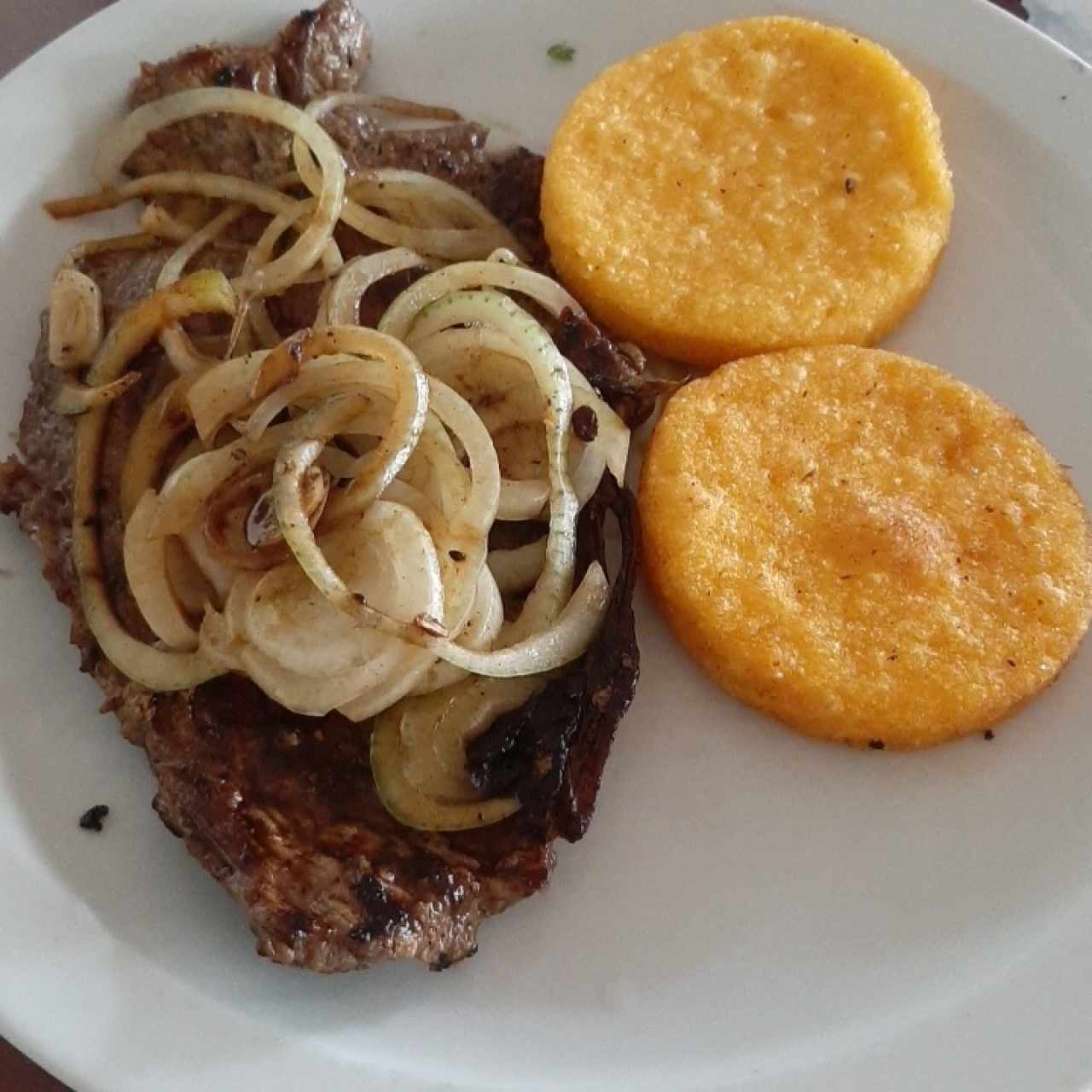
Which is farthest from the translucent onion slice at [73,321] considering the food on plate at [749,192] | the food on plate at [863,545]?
the food on plate at [863,545]

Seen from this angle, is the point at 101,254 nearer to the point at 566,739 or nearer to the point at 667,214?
the point at 667,214

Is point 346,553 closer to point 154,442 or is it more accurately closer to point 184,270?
point 154,442

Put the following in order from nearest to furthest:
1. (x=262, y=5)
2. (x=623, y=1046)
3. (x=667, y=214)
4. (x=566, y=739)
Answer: (x=623, y=1046) < (x=566, y=739) < (x=667, y=214) < (x=262, y=5)

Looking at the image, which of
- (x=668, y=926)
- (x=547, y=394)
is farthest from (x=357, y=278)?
(x=668, y=926)

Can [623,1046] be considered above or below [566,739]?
below

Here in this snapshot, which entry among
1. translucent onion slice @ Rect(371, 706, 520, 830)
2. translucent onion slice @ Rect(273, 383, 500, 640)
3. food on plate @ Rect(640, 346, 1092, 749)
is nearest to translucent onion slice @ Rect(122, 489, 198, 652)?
translucent onion slice @ Rect(273, 383, 500, 640)

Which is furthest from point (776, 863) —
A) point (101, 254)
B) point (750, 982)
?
point (101, 254)

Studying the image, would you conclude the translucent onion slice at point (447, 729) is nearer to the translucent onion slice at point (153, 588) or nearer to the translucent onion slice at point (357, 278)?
the translucent onion slice at point (153, 588)
